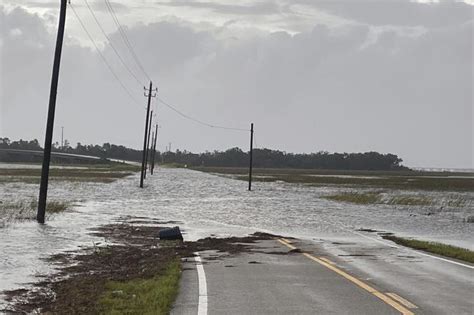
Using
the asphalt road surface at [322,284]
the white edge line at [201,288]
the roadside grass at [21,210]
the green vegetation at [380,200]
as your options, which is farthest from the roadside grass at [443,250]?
the green vegetation at [380,200]

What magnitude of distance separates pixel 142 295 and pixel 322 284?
10.8 feet

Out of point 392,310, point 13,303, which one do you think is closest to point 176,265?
point 13,303

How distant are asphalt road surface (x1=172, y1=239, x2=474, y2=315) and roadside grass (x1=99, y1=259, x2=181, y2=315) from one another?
22cm

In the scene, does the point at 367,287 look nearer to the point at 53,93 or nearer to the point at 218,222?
the point at 218,222

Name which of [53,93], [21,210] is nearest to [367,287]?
[53,93]

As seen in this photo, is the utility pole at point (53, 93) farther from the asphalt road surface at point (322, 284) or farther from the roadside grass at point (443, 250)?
the roadside grass at point (443, 250)

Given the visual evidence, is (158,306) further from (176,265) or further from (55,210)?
(55,210)

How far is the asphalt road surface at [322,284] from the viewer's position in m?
9.78

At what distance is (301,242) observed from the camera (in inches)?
840

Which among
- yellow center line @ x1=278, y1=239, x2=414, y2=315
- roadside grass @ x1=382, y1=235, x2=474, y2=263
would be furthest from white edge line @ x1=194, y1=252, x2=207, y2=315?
roadside grass @ x1=382, y1=235, x2=474, y2=263

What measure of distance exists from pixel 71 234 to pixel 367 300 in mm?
14031

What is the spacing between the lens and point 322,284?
12.0m

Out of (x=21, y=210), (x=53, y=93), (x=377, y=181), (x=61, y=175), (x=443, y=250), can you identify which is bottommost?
(x=21, y=210)

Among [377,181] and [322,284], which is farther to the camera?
[377,181]
